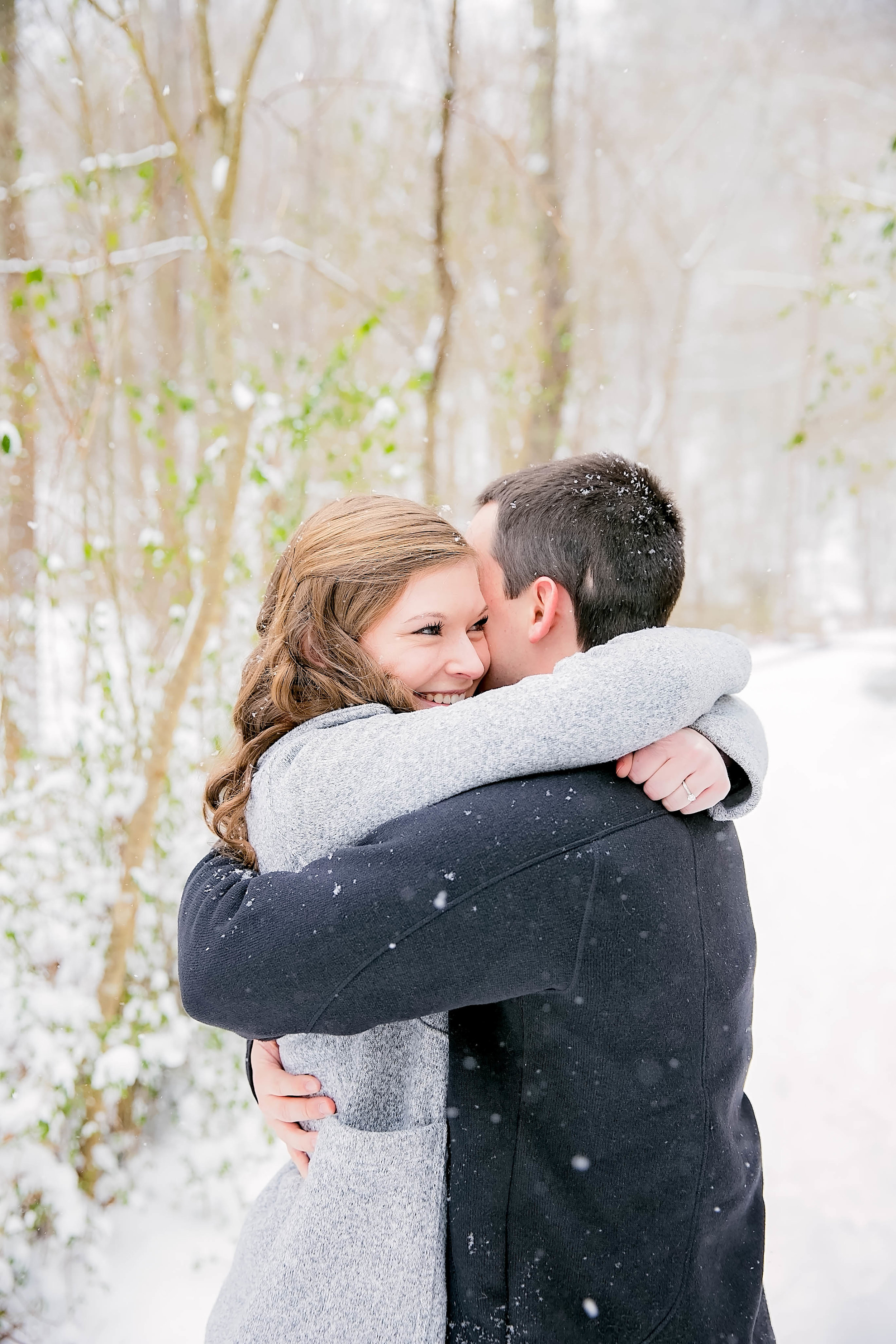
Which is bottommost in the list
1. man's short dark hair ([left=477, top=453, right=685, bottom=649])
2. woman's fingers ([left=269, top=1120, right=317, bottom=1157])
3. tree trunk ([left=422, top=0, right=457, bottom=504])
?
woman's fingers ([left=269, top=1120, right=317, bottom=1157])

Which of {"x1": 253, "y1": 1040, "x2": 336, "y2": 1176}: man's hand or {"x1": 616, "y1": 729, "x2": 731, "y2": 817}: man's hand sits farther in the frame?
{"x1": 253, "y1": 1040, "x2": 336, "y2": 1176}: man's hand

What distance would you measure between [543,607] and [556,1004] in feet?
2.52

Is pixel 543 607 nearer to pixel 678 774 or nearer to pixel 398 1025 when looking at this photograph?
pixel 678 774

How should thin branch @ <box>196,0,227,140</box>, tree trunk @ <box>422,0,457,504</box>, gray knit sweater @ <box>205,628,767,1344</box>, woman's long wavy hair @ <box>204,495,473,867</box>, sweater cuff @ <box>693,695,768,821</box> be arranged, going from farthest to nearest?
tree trunk @ <box>422,0,457,504</box> → thin branch @ <box>196,0,227,140</box> → woman's long wavy hair @ <box>204,495,473,867</box> → sweater cuff @ <box>693,695,768,821</box> → gray knit sweater @ <box>205,628,767,1344</box>

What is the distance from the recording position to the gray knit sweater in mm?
1049

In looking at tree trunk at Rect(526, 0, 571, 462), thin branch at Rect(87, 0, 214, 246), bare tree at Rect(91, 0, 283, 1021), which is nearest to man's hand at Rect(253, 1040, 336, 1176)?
bare tree at Rect(91, 0, 283, 1021)

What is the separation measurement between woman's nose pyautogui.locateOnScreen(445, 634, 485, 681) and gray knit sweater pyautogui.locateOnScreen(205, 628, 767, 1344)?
0.31 meters

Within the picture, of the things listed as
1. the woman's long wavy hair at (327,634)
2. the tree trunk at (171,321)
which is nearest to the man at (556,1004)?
the woman's long wavy hair at (327,634)

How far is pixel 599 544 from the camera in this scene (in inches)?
59.9

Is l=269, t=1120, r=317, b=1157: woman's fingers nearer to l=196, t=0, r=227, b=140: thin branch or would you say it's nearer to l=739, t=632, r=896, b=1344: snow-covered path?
l=739, t=632, r=896, b=1344: snow-covered path

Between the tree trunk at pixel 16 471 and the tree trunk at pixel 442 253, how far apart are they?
1.66 m

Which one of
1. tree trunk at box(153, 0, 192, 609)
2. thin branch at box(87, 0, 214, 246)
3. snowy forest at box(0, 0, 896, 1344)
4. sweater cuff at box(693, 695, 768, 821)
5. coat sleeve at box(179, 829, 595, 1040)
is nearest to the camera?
coat sleeve at box(179, 829, 595, 1040)

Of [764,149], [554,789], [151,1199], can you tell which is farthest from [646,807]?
[764,149]

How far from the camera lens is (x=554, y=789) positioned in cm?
103
